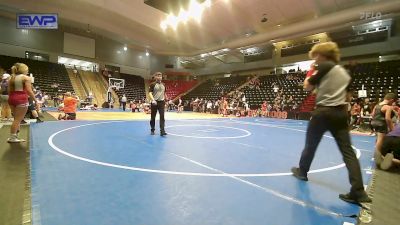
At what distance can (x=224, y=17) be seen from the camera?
A: 21469mm

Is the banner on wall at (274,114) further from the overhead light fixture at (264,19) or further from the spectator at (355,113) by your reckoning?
the overhead light fixture at (264,19)

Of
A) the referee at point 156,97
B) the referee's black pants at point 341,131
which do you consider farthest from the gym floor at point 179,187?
the referee at point 156,97

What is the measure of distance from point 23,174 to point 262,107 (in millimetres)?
18213

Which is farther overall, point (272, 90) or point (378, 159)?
point (272, 90)

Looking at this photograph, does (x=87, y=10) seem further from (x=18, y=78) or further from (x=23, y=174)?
(x=23, y=174)

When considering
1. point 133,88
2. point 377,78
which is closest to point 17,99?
point 377,78

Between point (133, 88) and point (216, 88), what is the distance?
33.8ft

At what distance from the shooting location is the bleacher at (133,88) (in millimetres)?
29006

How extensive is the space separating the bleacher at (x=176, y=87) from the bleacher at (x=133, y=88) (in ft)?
12.8

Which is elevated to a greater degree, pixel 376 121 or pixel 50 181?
pixel 376 121

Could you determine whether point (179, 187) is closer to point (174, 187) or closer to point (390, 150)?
point (174, 187)

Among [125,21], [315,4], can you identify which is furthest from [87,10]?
[315,4]

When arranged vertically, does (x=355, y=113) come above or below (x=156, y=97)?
below

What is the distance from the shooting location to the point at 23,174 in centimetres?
281
